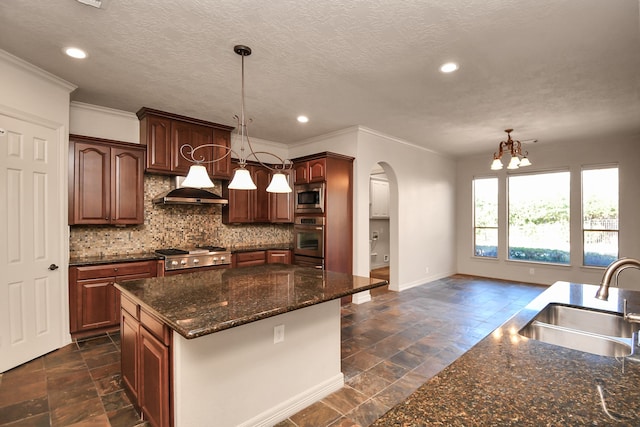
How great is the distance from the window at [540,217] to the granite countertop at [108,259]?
22.0ft

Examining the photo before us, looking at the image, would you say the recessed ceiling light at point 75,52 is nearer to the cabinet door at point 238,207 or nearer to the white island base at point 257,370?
the cabinet door at point 238,207

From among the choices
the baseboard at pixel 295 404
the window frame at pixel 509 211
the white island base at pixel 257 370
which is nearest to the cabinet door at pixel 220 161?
the white island base at pixel 257 370

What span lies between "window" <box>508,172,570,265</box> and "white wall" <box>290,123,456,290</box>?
1.24 metres

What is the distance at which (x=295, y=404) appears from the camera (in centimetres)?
214

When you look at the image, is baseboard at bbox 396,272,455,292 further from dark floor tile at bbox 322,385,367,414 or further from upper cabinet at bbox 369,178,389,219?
dark floor tile at bbox 322,385,367,414

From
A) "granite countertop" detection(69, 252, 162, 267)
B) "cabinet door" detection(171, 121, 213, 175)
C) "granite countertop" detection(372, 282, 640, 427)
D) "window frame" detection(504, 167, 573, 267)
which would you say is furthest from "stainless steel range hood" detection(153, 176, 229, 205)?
"window frame" detection(504, 167, 573, 267)

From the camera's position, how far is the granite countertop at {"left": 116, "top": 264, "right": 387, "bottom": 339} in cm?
152

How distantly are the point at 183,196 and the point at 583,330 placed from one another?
409cm

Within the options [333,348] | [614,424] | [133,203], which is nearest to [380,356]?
[333,348]

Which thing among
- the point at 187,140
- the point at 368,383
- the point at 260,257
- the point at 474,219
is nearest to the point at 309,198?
the point at 260,257

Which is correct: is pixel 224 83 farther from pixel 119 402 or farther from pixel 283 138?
pixel 119 402

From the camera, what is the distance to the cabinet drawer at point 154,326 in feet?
5.52

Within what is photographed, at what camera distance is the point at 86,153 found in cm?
362

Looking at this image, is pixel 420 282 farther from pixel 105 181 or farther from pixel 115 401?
pixel 105 181
